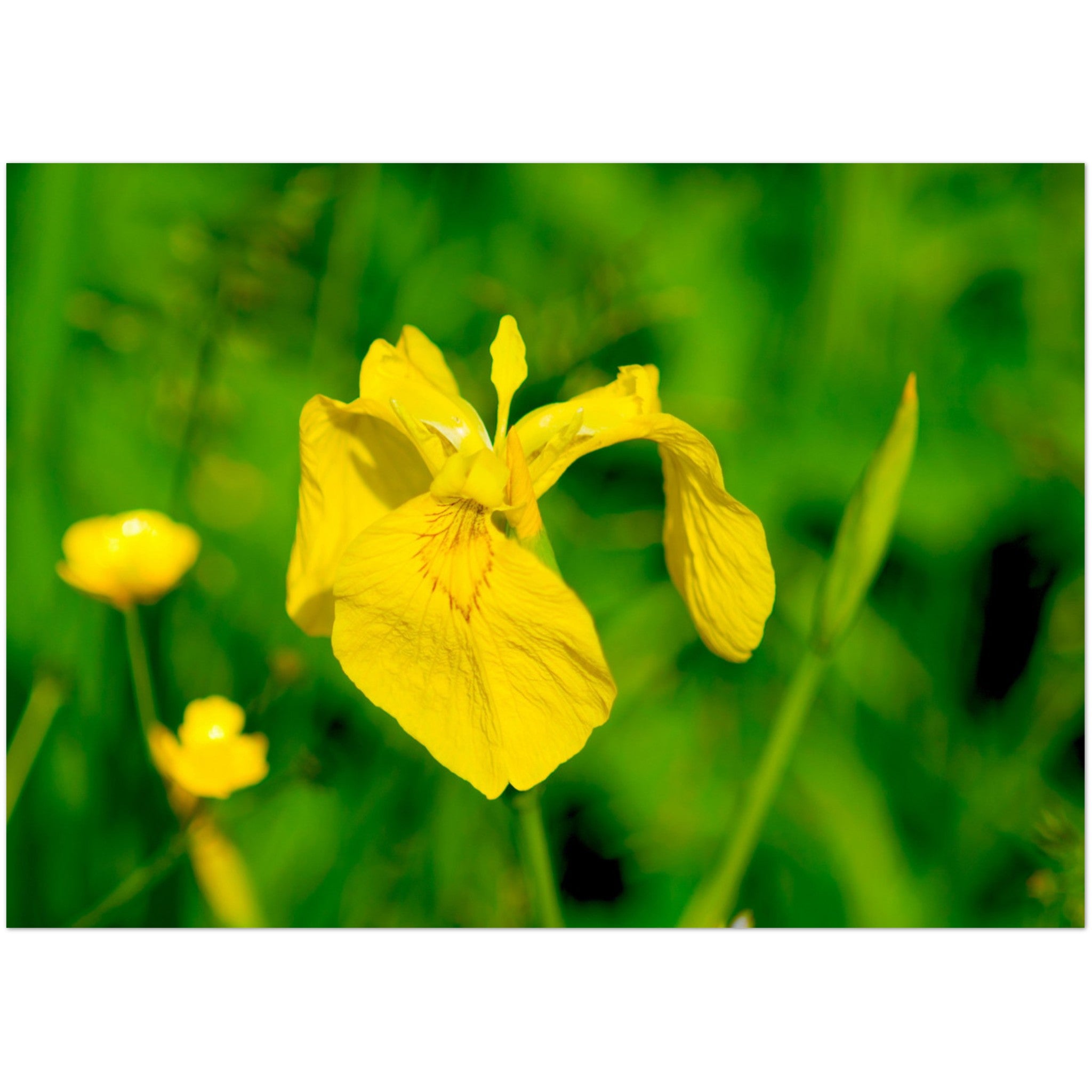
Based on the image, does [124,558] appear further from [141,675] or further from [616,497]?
[616,497]

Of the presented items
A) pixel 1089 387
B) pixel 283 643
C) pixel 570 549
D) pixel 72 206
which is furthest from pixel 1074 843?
pixel 72 206

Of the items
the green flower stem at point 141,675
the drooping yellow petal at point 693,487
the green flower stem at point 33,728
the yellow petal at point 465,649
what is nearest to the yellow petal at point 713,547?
the drooping yellow petal at point 693,487

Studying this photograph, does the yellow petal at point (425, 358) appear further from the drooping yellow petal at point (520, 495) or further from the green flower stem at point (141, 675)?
the green flower stem at point (141, 675)

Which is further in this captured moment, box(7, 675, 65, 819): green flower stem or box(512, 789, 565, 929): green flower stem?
box(7, 675, 65, 819): green flower stem

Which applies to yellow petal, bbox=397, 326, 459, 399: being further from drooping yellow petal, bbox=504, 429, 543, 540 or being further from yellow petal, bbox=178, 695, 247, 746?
yellow petal, bbox=178, 695, 247, 746

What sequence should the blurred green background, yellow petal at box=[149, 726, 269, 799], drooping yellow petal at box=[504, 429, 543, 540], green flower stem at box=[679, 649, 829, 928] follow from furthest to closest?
the blurred green background
yellow petal at box=[149, 726, 269, 799]
green flower stem at box=[679, 649, 829, 928]
drooping yellow petal at box=[504, 429, 543, 540]

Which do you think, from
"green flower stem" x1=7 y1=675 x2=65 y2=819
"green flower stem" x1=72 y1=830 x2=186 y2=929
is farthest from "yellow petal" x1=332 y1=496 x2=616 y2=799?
"green flower stem" x1=7 y1=675 x2=65 y2=819
